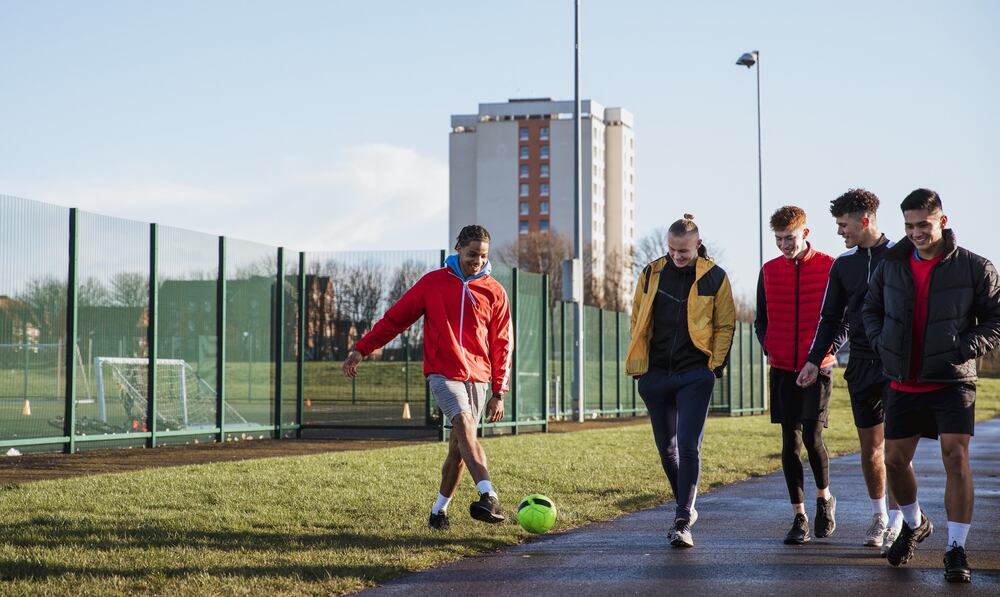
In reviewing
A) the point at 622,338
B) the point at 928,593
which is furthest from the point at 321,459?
the point at 622,338

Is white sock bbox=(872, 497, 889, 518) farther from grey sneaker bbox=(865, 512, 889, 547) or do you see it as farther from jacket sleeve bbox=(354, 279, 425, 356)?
jacket sleeve bbox=(354, 279, 425, 356)

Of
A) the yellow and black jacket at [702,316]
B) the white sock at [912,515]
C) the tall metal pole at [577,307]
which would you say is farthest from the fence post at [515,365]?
the white sock at [912,515]

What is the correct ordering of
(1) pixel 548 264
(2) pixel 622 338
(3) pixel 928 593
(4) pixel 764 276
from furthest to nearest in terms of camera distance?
(1) pixel 548 264 → (2) pixel 622 338 → (4) pixel 764 276 → (3) pixel 928 593

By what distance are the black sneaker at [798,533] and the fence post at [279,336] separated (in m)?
10.9

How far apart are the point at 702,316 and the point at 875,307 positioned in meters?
1.03

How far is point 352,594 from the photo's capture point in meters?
5.87

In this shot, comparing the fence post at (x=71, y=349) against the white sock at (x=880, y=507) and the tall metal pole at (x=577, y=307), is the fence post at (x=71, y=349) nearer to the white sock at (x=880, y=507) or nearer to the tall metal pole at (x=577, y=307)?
the white sock at (x=880, y=507)

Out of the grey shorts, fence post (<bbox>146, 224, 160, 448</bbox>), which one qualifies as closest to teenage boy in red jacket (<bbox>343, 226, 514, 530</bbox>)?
the grey shorts

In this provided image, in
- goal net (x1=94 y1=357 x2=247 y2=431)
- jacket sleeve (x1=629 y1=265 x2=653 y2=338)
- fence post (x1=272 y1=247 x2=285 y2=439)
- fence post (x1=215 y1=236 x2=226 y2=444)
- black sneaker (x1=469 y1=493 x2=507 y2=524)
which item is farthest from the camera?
fence post (x1=272 y1=247 x2=285 y2=439)

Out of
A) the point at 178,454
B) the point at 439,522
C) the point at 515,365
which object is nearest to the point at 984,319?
the point at 439,522

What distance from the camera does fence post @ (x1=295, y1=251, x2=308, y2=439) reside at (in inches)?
701

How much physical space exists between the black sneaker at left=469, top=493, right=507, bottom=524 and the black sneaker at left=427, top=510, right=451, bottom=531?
1.66 ft

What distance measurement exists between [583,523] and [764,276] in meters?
2.09

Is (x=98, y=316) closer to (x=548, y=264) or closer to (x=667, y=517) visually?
(x=667, y=517)
